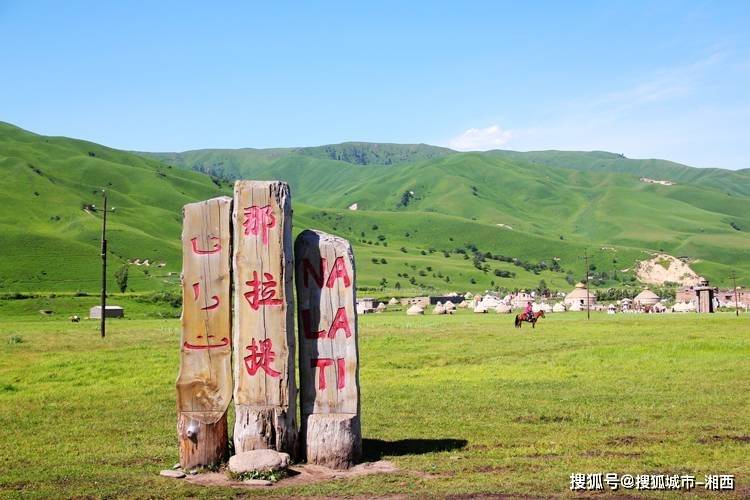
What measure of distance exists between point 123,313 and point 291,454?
214 ft

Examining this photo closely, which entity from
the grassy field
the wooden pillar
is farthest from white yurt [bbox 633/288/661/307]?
the wooden pillar

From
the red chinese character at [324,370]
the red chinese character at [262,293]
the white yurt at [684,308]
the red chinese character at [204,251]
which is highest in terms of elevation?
the red chinese character at [204,251]

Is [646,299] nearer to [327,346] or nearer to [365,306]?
[365,306]

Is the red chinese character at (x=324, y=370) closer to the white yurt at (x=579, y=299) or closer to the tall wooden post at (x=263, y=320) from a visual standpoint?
the tall wooden post at (x=263, y=320)

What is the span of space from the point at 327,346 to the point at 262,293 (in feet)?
5.05

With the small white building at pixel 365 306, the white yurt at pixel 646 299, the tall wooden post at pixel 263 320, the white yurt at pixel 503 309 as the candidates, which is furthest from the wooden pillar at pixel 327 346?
the white yurt at pixel 646 299

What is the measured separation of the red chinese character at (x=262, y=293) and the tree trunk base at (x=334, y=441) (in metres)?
2.22

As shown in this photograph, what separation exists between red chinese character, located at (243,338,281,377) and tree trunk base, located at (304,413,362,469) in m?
1.27

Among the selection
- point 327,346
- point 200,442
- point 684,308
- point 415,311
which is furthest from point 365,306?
point 200,442

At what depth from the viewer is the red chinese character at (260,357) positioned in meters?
13.8

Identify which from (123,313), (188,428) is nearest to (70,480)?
(188,428)

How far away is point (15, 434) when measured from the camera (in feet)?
55.7

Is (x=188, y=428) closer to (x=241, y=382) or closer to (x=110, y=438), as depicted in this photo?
(x=241, y=382)

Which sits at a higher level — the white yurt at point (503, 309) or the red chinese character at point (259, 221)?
the red chinese character at point (259, 221)
